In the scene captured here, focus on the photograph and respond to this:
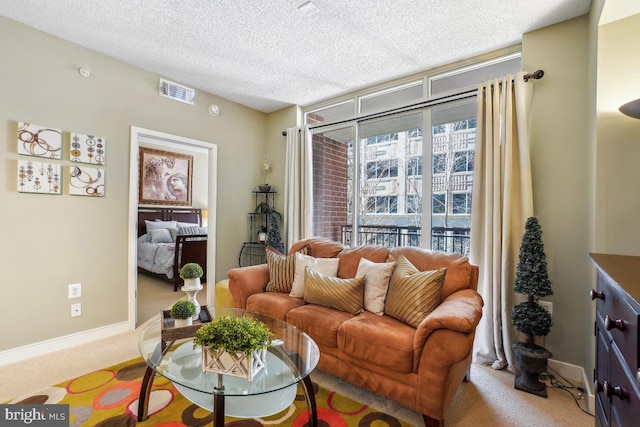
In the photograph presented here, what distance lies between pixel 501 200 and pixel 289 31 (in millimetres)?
2196

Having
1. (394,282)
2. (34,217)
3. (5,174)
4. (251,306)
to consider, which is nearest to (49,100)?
(5,174)

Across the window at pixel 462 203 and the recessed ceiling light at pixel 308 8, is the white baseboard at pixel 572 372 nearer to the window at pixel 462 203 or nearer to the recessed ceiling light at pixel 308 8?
the window at pixel 462 203

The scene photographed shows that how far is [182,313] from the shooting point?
1744mm

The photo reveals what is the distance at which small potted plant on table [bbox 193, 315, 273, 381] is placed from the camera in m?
1.25

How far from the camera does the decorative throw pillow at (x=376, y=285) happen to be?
7.13 feet

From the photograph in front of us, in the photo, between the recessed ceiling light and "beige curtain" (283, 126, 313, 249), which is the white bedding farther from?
the recessed ceiling light

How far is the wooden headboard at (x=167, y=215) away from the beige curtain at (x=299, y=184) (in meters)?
3.62

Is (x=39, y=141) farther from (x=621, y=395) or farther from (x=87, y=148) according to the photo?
(x=621, y=395)

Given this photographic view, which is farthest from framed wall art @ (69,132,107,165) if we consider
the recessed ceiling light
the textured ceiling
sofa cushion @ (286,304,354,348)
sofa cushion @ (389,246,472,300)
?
sofa cushion @ (389,246,472,300)

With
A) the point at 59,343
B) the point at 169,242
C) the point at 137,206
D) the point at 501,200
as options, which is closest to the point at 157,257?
the point at 169,242

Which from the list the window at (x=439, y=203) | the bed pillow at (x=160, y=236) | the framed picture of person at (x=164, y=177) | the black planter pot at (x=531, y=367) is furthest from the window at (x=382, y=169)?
the framed picture of person at (x=164, y=177)

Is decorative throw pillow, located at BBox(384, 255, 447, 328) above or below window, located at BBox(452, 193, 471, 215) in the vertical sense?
below

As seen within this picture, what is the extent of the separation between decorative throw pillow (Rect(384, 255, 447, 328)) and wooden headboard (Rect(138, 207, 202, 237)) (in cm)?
554

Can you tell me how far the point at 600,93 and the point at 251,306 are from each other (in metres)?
2.89
